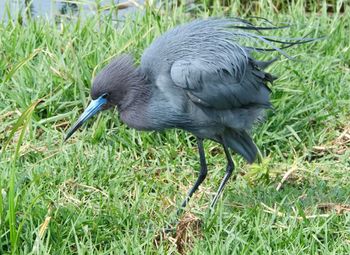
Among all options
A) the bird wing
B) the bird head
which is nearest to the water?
the bird head

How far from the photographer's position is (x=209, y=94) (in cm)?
400

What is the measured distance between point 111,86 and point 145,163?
2.33 feet

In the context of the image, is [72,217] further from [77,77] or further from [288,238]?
[77,77]

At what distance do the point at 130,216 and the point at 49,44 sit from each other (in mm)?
1805

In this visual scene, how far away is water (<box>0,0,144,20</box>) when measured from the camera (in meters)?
5.91

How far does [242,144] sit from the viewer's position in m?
4.36

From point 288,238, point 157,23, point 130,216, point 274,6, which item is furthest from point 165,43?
point 274,6

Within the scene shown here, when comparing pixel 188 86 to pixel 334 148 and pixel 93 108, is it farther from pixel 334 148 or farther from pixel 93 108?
pixel 334 148

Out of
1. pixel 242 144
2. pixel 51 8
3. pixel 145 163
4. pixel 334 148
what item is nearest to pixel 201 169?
pixel 242 144

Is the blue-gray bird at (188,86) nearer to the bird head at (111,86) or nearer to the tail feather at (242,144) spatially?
the bird head at (111,86)

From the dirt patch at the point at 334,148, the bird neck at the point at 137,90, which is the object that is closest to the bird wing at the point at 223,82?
the bird neck at the point at 137,90

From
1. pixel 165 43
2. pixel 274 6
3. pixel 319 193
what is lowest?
pixel 319 193

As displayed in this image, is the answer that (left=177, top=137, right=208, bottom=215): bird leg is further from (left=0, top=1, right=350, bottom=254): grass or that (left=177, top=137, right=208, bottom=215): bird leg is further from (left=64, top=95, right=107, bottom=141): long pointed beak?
(left=64, top=95, right=107, bottom=141): long pointed beak

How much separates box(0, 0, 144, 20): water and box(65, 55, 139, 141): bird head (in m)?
1.82
